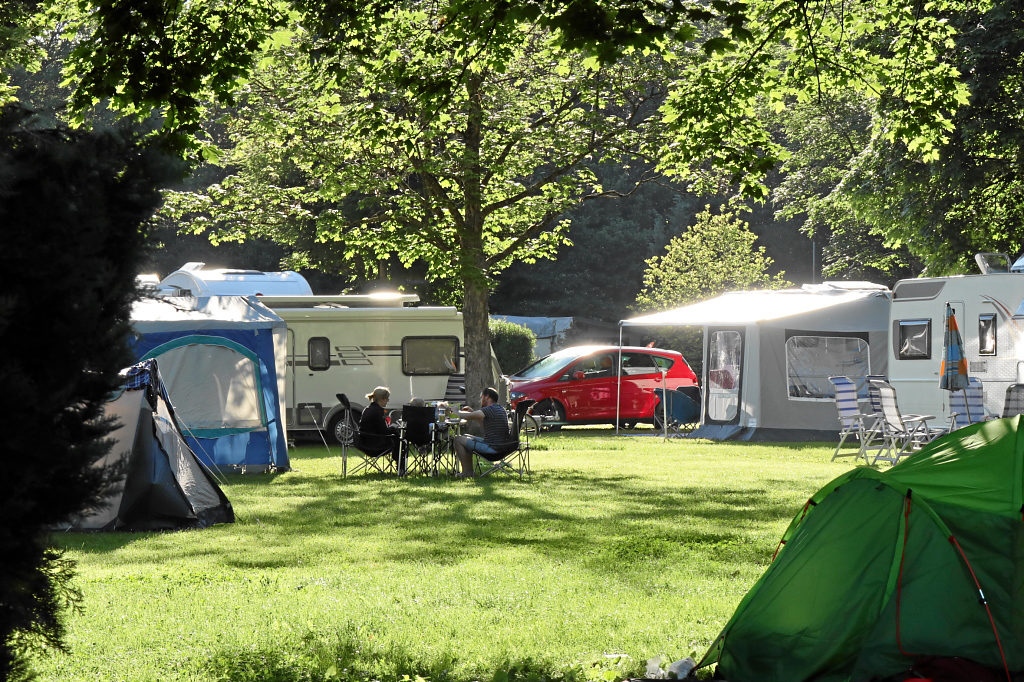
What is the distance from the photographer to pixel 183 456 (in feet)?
34.3

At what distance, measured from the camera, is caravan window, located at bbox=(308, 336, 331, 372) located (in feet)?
62.6

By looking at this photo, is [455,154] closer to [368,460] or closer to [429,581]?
[368,460]

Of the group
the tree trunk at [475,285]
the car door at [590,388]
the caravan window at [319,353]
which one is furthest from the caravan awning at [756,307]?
the caravan window at [319,353]

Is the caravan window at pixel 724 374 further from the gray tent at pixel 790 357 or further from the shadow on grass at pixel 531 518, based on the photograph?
the shadow on grass at pixel 531 518

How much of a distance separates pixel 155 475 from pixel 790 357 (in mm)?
12694

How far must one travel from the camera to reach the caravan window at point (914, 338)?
17875mm

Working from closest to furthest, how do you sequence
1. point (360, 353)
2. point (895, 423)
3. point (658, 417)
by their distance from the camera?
point (895, 423)
point (360, 353)
point (658, 417)

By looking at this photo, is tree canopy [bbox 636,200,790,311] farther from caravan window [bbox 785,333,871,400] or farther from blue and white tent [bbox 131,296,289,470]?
blue and white tent [bbox 131,296,289,470]

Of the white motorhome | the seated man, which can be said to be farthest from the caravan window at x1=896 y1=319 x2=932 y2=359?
the seated man

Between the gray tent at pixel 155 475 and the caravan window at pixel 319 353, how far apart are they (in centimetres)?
858

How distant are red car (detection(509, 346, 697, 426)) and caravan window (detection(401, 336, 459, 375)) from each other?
1973 millimetres

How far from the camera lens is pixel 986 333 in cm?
1680

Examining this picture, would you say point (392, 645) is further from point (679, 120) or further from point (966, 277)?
point (966, 277)

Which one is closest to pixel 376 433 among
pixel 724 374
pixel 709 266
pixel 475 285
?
pixel 475 285
